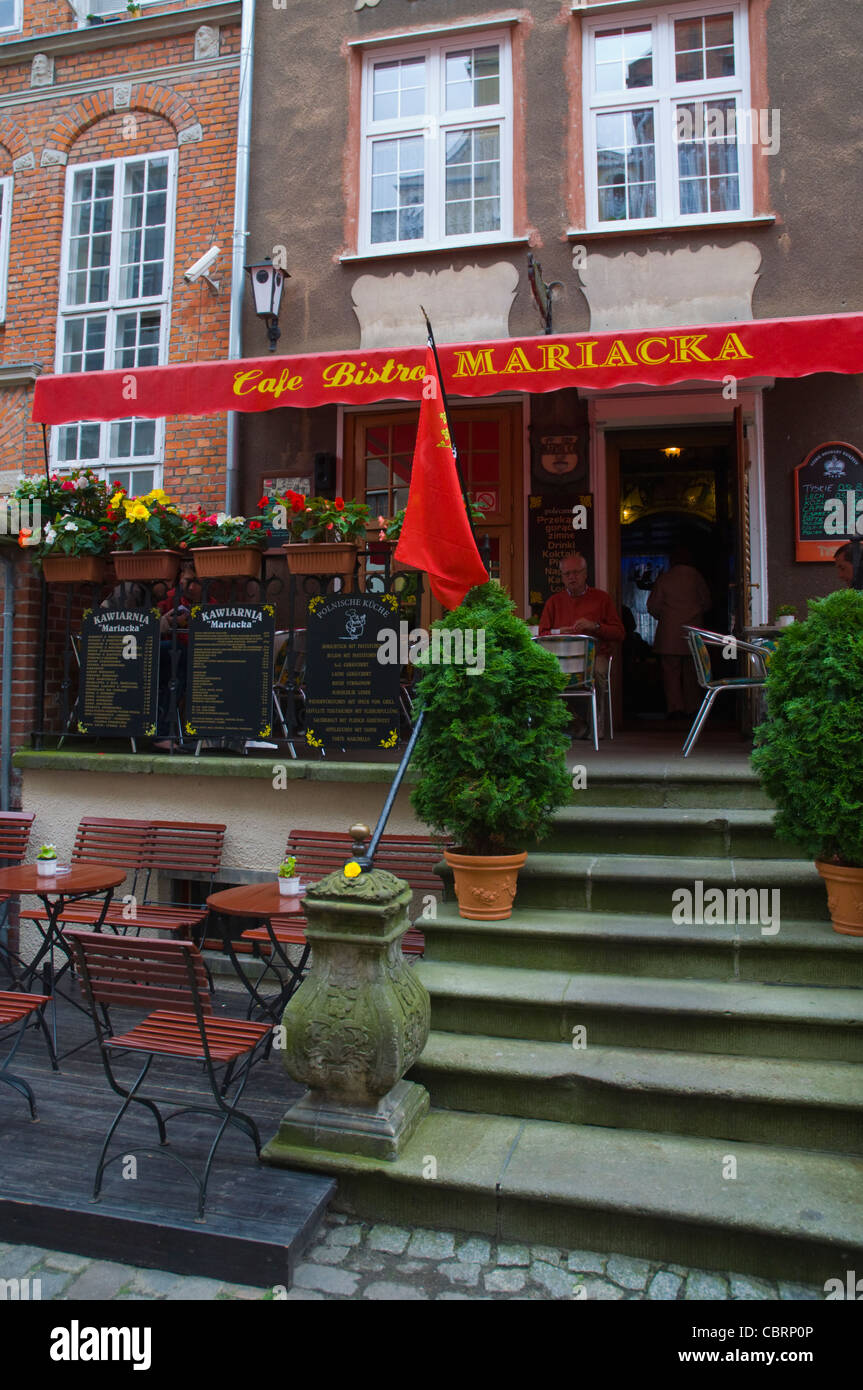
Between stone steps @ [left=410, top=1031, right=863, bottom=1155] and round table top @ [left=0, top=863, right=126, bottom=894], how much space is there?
6.96 ft

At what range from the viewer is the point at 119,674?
636 cm

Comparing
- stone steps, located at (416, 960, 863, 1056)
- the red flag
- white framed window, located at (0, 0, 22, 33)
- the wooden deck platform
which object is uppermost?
white framed window, located at (0, 0, 22, 33)

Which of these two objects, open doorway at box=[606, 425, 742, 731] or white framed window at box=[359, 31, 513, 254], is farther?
open doorway at box=[606, 425, 742, 731]

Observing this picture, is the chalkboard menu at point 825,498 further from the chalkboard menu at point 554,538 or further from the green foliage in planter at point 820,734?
the green foliage in planter at point 820,734

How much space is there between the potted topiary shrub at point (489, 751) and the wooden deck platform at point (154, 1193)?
1.31 meters

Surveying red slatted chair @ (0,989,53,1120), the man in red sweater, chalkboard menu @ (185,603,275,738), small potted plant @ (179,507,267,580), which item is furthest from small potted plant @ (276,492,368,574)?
red slatted chair @ (0,989,53,1120)

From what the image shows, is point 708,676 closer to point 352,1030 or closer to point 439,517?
point 439,517

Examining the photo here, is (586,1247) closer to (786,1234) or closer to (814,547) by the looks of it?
(786,1234)

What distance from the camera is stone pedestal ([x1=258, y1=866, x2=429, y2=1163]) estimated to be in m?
3.42

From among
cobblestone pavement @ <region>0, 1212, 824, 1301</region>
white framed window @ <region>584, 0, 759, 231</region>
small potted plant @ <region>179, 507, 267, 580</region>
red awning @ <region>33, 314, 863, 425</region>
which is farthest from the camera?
white framed window @ <region>584, 0, 759, 231</region>

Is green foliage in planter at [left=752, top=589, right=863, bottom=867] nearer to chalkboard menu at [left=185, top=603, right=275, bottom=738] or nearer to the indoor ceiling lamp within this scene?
chalkboard menu at [left=185, top=603, right=275, bottom=738]

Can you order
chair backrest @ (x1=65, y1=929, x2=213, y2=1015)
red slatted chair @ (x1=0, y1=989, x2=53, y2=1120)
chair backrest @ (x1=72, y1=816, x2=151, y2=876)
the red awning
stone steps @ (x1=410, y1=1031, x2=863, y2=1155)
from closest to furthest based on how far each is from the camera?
chair backrest @ (x1=65, y1=929, x2=213, y2=1015) → stone steps @ (x1=410, y1=1031, x2=863, y2=1155) → red slatted chair @ (x1=0, y1=989, x2=53, y2=1120) → the red awning → chair backrest @ (x1=72, y1=816, x2=151, y2=876)

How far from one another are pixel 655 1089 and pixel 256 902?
2019 mm
